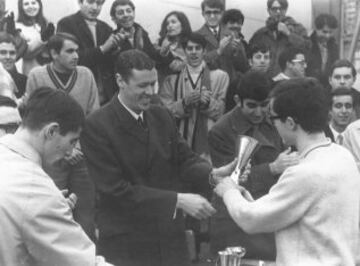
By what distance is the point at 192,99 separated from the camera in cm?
810

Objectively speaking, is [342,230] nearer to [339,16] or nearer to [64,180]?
[64,180]

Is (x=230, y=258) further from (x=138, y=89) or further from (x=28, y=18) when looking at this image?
(x=28, y=18)

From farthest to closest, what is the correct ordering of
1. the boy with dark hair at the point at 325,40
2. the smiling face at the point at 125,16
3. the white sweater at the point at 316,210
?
the boy with dark hair at the point at 325,40, the smiling face at the point at 125,16, the white sweater at the point at 316,210

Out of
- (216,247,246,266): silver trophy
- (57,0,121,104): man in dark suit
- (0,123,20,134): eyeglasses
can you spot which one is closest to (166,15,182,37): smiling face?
(57,0,121,104): man in dark suit

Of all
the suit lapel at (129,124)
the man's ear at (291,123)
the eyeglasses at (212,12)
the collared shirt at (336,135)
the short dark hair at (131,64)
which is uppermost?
the eyeglasses at (212,12)

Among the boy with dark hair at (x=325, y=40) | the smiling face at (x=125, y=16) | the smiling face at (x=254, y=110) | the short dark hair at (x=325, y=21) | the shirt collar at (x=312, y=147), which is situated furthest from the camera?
the short dark hair at (x=325, y=21)

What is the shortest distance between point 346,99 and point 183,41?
1679 millimetres

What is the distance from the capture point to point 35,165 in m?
3.59

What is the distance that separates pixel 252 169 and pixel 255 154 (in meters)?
0.26

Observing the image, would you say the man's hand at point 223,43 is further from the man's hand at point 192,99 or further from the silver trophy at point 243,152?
the silver trophy at point 243,152

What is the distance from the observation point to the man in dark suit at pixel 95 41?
797cm

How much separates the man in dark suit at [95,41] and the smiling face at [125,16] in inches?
5.9

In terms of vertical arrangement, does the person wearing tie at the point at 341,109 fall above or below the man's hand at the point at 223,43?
below

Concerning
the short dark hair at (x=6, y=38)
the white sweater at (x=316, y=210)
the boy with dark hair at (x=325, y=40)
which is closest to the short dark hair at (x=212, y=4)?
the boy with dark hair at (x=325, y=40)
